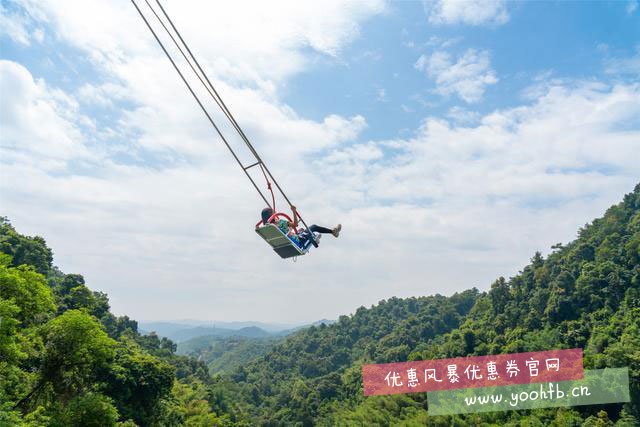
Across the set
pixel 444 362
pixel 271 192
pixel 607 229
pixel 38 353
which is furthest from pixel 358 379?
pixel 271 192

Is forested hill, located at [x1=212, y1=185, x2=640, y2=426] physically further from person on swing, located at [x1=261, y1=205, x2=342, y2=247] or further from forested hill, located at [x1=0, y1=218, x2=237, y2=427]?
person on swing, located at [x1=261, y1=205, x2=342, y2=247]

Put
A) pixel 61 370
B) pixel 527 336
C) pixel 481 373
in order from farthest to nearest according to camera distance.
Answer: pixel 527 336 < pixel 481 373 < pixel 61 370

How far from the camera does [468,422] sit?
3497 cm

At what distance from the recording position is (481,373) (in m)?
40.0

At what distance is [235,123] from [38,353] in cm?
1729

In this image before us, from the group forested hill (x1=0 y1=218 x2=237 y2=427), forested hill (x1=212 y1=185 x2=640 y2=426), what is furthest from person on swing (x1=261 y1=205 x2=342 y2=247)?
forested hill (x1=212 y1=185 x2=640 y2=426)

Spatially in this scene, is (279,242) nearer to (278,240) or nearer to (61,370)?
(278,240)

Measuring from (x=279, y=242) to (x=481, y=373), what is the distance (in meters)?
36.6

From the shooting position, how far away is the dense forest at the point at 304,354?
18.4 metres

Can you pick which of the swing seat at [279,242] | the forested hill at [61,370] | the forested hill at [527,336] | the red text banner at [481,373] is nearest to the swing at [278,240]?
the swing seat at [279,242]

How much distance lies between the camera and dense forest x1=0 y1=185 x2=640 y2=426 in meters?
18.4

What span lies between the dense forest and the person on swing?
10202 mm

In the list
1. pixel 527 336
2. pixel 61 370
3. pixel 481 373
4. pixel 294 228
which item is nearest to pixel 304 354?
pixel 527 336

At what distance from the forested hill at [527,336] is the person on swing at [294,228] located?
1065 inches
